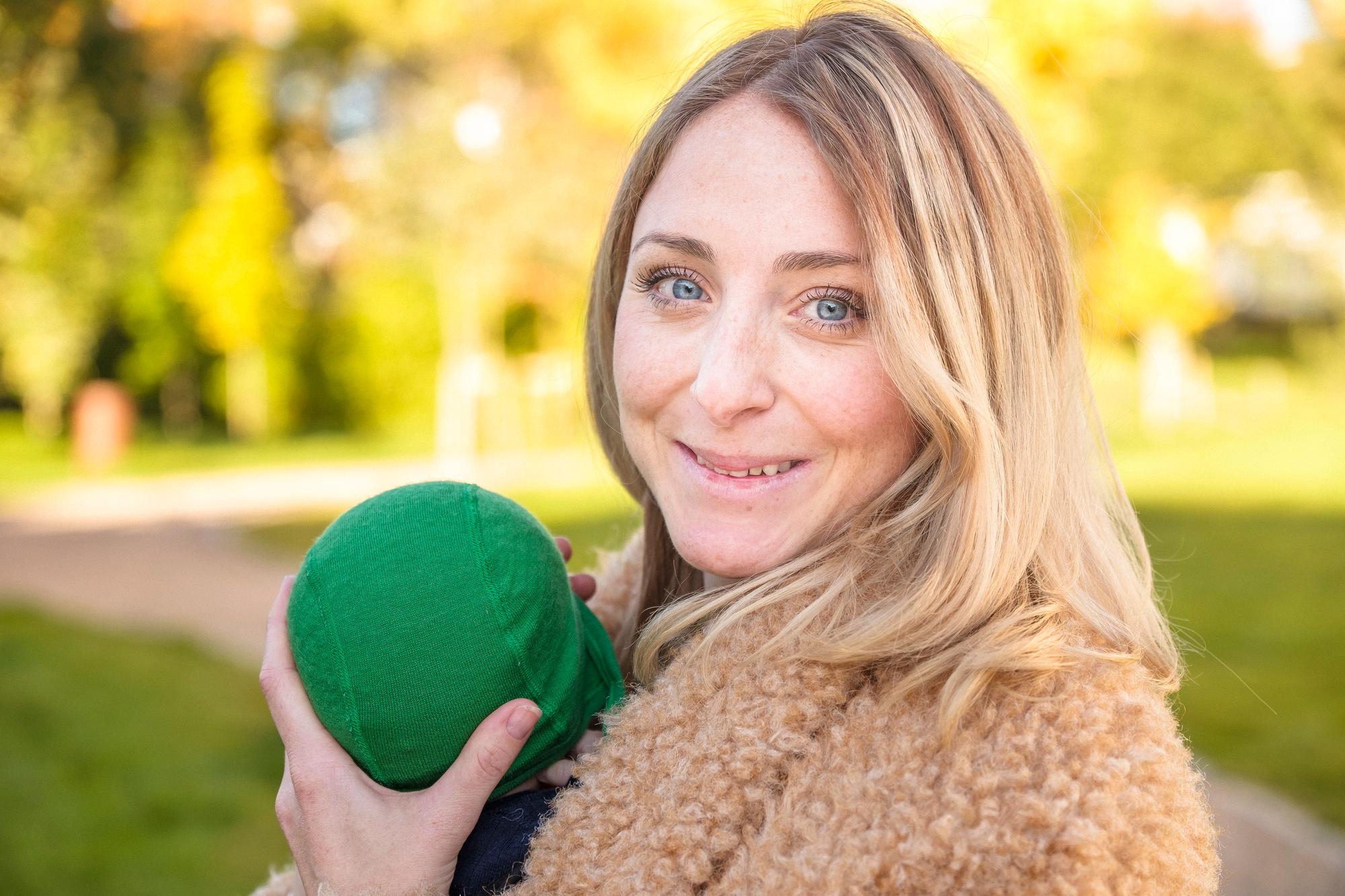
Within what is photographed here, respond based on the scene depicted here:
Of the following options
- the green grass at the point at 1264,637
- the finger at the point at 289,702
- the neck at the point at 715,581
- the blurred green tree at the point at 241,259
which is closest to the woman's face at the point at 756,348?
the neck at the point at 715,581

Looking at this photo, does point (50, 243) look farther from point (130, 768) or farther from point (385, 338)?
point (130, 768)

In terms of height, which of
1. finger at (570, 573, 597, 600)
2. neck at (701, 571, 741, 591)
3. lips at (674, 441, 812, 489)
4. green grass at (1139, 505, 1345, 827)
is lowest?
green grass at (1139, 505, 1345, 827)

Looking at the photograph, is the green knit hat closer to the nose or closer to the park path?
the nose

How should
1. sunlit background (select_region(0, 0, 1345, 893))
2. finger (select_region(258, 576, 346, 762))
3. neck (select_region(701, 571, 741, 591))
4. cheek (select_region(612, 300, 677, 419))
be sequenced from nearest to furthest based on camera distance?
finger (select_region(258, 576, 346, 762)) → cheek (select_region(612, 300, 677, 419)) → neck (select_region(701, 571, 741, 591)) → sunlit background (select_region(0, 0, 1345, 893))

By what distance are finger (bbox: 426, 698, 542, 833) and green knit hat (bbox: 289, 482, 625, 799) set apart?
0.03 m

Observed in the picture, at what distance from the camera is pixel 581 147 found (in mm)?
14773

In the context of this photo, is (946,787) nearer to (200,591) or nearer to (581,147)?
(200,591)

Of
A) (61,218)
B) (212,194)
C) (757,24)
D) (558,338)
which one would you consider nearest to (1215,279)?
(558,338)

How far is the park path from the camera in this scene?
423 centimetres

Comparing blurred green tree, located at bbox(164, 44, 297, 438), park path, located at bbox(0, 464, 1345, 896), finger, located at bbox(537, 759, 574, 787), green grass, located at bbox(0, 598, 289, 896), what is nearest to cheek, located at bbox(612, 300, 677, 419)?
finger, located at bbox(537, 759, 574, 787)

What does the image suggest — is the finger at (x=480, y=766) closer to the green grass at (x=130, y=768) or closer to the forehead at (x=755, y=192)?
the forehead at (x=755, y=192)

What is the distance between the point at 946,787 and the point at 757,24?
5.18 ft

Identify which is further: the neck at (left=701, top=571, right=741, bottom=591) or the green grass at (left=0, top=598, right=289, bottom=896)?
the green grass at (left=0, top=598, right=289, bottom=896)

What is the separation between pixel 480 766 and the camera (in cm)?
150
